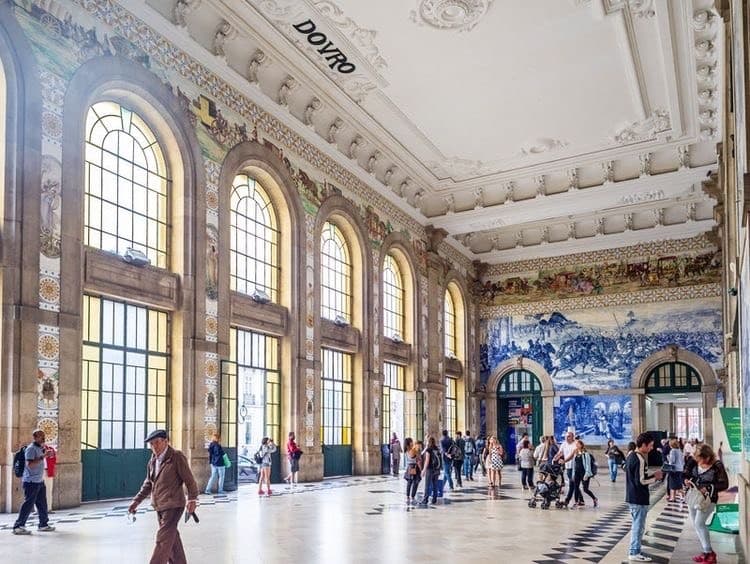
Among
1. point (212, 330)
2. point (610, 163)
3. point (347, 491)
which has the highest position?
point (610, 163)

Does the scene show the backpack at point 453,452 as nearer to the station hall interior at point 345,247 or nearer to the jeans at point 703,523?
the station hall interior at point 345,247

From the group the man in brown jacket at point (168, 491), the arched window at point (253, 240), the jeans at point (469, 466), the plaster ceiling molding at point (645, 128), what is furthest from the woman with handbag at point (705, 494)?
the plaster ceiling molding at point (645, 128)

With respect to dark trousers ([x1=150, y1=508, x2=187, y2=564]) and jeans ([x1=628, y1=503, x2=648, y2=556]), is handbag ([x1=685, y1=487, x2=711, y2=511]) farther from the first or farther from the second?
dark trousers ([x1=150, y1=508, x2=187, y2=564])

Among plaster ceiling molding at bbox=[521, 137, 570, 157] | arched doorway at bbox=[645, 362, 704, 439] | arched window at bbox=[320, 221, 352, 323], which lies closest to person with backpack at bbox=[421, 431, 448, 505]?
arched window at bbox=[320, 221, 352, 323]

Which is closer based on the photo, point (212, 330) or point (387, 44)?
point (212, 330)

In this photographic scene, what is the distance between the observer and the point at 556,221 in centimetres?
3216

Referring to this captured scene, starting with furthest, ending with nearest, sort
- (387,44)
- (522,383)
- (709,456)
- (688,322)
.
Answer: (522,383), (688,322), (387,44), (709,456)

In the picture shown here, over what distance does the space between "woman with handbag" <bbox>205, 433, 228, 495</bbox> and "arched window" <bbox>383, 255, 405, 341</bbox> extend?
35.6ft

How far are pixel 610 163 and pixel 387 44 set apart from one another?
10326 millimetres

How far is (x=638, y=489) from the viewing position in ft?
31.6

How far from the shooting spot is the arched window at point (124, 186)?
1546cm

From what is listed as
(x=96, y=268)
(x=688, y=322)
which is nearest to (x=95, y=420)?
(x=96, y=268)

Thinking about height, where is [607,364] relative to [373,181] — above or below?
below

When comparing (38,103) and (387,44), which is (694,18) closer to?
(387,44)
